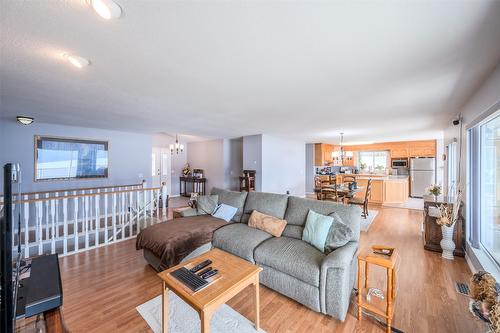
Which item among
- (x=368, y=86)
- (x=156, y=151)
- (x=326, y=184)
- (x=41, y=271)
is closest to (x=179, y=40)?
(x=41, y=271)

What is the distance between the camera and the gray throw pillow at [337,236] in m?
2.17

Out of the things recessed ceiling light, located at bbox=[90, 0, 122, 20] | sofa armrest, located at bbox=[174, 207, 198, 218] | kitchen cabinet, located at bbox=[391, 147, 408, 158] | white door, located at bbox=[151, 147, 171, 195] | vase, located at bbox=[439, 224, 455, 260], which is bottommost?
vase, located at bbox=[439, 224, 455, 260]

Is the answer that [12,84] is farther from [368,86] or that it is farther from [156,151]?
[156,151]

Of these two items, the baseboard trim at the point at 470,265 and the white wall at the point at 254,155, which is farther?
the white wall at the point at 254,155

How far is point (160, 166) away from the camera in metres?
8.22

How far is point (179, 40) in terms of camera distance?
1.62 m

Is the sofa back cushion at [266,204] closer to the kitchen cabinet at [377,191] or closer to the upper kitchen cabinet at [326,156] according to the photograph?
the kitchen cabinet at [377,191]

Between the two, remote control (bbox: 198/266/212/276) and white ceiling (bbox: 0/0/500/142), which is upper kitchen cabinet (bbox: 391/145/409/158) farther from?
remote control (bbox: 198/266/212/276)

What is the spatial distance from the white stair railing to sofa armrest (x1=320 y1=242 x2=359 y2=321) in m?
3.29

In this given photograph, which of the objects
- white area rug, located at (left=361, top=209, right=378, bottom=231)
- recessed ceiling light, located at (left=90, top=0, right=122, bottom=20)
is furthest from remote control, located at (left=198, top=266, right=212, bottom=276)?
white area rug, located at (left=361, top=209, right=378, bottom=231)

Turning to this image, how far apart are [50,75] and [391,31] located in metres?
3.24

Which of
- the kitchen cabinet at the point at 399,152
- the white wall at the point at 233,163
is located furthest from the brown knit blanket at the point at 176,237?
the kitchen cabinet at the point at 399,152

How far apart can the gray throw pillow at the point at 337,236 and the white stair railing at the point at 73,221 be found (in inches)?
130

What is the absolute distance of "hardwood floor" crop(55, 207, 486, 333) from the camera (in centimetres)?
183
